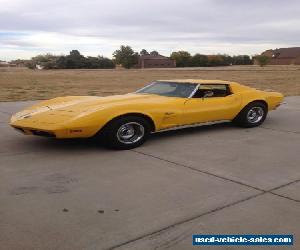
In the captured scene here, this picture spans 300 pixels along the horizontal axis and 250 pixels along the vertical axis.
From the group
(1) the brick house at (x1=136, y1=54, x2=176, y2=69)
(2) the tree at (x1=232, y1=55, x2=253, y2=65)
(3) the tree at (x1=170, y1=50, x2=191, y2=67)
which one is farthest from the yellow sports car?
(2) the tree at (x1=232, y1=55, x2=253, y2=65)

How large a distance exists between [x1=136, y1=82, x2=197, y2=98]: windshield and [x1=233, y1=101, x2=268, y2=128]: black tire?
1.11m

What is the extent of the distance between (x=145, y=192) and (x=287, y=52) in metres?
132

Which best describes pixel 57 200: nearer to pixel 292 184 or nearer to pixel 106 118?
pixel 106 118

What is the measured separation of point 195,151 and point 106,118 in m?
1.29

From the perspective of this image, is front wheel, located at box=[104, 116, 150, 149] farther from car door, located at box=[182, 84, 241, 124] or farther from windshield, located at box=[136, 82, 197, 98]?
windshield, located at box=[136, 82, 197, 98]

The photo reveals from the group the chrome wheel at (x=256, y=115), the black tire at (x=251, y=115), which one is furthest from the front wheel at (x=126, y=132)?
the chrome wheel at (x=256, y=115)

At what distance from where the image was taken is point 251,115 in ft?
24.6

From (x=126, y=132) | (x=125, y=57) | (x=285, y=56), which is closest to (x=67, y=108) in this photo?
(x=126, y=132)

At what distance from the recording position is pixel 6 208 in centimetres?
349

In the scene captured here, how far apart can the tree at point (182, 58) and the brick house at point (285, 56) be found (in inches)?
1210

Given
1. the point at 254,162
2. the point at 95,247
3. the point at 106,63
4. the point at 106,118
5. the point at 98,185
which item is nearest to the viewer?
the point at 95,247

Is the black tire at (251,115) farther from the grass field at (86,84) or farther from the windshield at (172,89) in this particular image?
the grass field at (86,84)

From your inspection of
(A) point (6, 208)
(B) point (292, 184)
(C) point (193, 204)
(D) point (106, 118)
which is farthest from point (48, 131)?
(B) point (292, 184)

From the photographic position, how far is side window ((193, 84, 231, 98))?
6.70m
